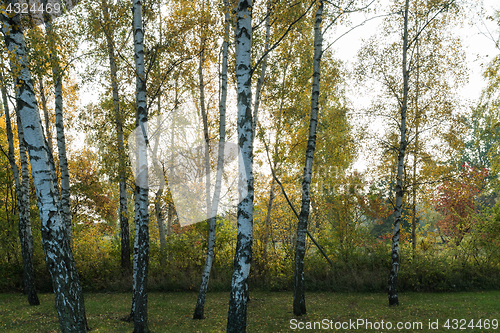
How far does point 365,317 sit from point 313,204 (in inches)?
282

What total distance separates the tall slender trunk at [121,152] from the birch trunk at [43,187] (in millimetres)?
3181

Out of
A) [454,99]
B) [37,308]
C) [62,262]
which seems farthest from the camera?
[454,99]

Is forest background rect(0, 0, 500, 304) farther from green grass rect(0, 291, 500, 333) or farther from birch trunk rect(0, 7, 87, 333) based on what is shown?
birch trunk rect(0, 7, 87, 333)

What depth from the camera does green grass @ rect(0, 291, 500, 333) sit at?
7730 millimetres

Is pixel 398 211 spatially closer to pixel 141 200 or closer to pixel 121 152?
pixel 141 200

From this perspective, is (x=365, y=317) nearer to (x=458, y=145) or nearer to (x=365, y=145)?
(x=365, y=145)

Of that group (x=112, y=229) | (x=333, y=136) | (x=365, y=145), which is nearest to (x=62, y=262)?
(x=365, y=145)

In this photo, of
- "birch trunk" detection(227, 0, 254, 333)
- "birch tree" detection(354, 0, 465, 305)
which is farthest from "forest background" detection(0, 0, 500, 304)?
"birch trunk" detection(227, 0, 254, 333)

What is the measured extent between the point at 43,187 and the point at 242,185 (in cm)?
277

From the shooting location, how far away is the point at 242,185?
4.96 m

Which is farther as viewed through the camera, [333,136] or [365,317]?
[333,136]

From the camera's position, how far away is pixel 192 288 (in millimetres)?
13867

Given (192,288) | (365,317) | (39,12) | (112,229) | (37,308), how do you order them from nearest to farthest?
(39,12) < (365,317) < (37,308) < (192,288) < (112,229)

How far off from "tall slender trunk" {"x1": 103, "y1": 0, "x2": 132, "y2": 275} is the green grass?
1803 mm
